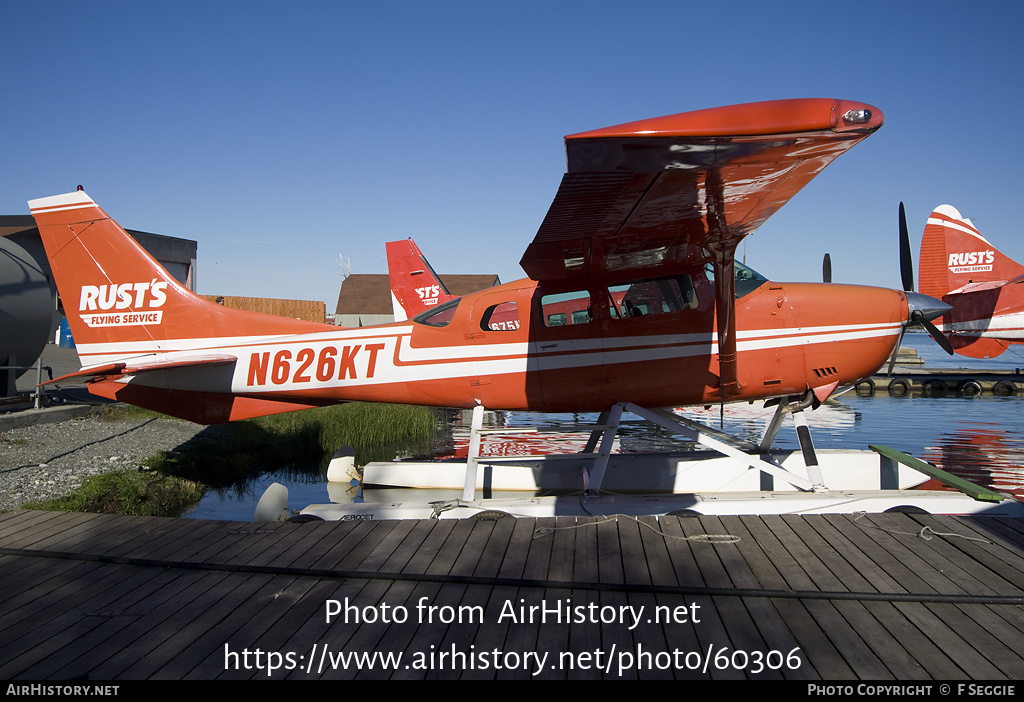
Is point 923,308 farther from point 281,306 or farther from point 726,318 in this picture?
point 281,306

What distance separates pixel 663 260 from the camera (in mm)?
6129

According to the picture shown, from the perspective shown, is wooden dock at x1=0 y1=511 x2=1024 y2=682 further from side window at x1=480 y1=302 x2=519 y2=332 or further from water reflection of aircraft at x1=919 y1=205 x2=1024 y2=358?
water reflection of aircraft at x1=919 y1=205 x2=1024 y2=358

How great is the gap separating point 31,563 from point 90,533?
0.60 m

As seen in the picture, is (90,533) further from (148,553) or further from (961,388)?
(961,388)

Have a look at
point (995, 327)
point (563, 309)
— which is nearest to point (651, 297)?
point (563, 309)

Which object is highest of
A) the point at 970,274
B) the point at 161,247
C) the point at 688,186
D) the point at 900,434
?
the point at 161,247

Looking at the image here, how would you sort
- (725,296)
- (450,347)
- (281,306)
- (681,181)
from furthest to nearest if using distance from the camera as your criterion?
1. (281,306)
2. (450,347)
3. (725,296)
4. (681,181)

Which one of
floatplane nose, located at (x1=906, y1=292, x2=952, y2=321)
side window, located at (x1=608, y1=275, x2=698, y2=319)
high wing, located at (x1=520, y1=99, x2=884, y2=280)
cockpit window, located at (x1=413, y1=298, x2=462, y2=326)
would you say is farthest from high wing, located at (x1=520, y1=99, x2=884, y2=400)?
floatplane nose, located at (x1=906, y1=292, x2=952, y2=321)

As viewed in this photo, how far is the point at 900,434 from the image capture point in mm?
14898

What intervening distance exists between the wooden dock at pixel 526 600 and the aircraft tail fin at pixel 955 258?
12845mm

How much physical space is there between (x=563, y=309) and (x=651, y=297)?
2.82 feet

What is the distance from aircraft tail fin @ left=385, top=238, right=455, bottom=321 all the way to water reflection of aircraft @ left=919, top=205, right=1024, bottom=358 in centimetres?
1250

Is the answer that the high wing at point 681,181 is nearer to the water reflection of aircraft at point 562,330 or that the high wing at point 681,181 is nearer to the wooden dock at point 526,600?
the water reflection of aircraft at point 562,330

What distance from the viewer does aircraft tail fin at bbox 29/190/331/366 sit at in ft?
23.3
